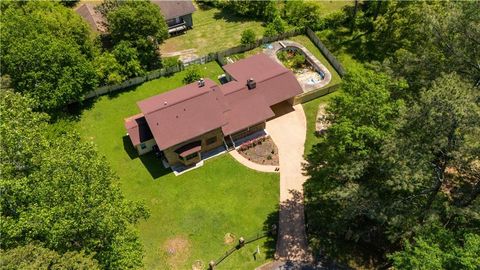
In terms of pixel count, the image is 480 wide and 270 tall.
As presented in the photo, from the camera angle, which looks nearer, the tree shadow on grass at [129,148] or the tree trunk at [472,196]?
the tree trunk at [472,196]

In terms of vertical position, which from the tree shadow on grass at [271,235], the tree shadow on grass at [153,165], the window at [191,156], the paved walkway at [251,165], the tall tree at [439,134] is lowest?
the tree shadow on grass at [271,235]

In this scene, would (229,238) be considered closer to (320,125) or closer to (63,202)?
(63,202)

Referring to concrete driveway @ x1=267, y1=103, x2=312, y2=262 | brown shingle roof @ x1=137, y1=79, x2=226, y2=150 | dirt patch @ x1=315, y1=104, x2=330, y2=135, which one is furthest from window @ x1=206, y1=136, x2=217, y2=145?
dirt patch @ x1=315, y1=104, x2=330, y2=135

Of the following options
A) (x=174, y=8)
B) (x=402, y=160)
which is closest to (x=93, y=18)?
(x=174, y=8)

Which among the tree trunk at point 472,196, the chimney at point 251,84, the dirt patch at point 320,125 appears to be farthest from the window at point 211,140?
the tree trunk at point 472,196

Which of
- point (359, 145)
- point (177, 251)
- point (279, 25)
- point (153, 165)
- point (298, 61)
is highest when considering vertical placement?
point (359, 145)

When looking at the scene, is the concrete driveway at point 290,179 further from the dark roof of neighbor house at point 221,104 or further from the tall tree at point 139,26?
the tall tree at point 139,26

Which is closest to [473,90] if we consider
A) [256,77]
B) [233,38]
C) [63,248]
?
[256,77]
